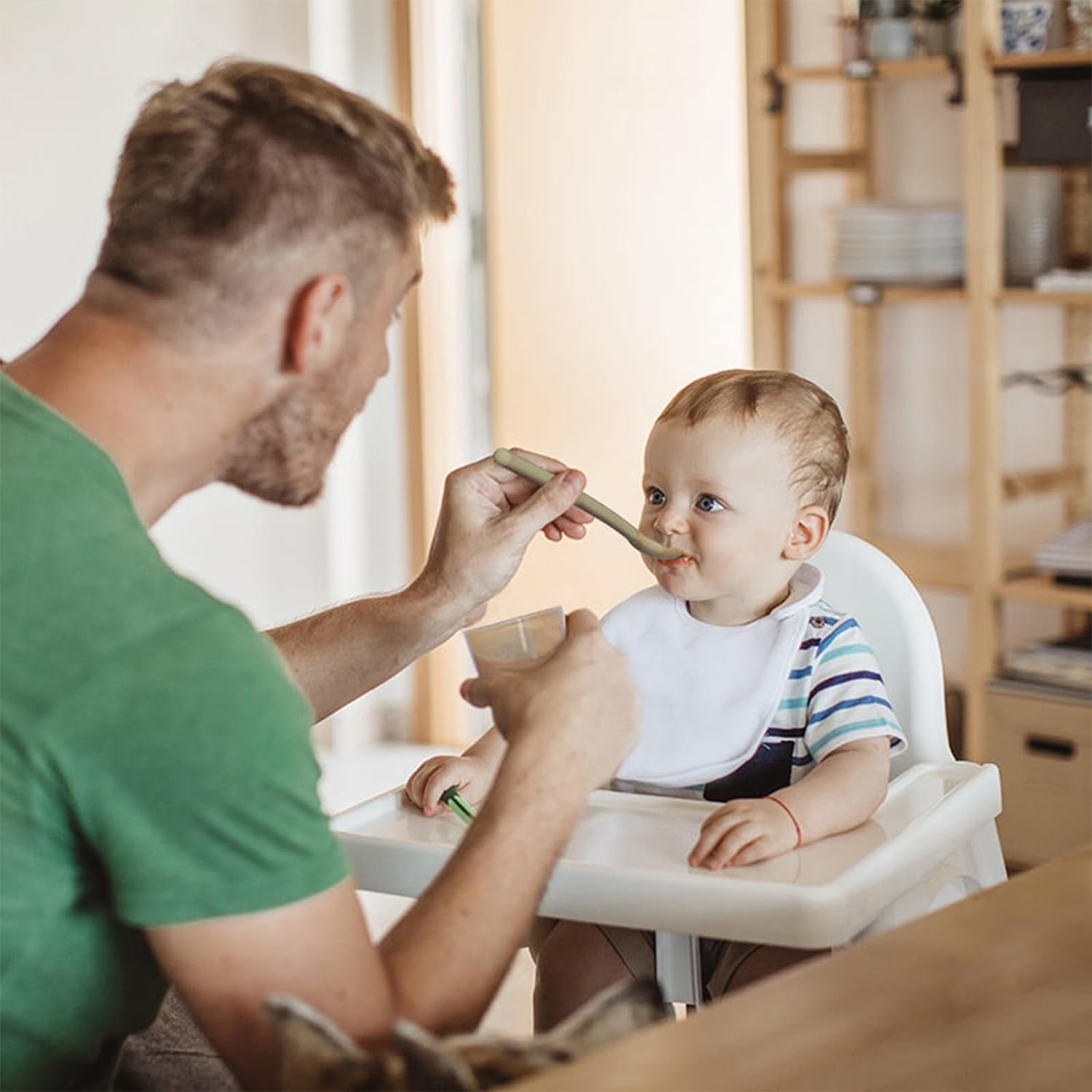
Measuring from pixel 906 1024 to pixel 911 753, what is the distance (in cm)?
79

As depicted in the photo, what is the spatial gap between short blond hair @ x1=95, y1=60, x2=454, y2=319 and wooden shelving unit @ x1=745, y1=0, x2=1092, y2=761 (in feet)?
7.89

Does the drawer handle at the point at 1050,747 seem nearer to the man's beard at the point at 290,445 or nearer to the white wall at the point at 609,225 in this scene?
the white wall at the point at 609,225

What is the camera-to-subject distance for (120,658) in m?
1.08

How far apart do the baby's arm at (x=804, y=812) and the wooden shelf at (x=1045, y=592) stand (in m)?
1.92

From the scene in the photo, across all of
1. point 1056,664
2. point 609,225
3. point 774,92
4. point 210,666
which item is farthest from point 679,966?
point 609,225

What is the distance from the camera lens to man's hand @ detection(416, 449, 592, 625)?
180cm

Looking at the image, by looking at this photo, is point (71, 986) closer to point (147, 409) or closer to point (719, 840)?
point (147, 409)

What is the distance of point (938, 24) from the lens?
3652 mm

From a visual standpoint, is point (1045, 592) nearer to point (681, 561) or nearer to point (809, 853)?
point (681, 561)

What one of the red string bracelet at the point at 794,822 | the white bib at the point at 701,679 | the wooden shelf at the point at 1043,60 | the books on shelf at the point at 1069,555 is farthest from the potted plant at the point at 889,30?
the red string bracelet at the point at 794,822

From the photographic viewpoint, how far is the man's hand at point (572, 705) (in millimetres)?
1279

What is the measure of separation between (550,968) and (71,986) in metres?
0.66

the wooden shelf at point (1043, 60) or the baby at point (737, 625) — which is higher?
the wooden shelf at point (1043, 60)

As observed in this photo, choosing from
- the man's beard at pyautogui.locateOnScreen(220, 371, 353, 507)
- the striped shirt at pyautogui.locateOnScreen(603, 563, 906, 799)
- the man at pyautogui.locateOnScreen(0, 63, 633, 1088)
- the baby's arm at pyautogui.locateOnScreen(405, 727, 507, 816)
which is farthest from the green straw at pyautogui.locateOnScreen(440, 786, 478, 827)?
the man's beard at pyautogui.locateOnScreen(220, 371, 353, 507)
